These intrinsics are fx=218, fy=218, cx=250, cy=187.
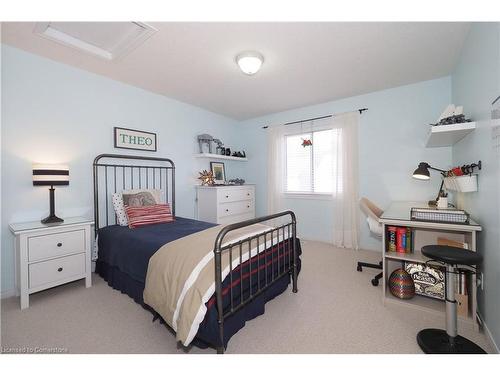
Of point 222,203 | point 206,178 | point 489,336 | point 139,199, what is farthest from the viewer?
point 206,178

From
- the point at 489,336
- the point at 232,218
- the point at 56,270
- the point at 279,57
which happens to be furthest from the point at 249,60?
the point at 489,336

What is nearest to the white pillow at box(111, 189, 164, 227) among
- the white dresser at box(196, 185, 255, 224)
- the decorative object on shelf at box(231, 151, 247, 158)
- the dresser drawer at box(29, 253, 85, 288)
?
the dresser drawer at box(29, 253, 85, 288)

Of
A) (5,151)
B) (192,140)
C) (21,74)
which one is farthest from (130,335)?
(192,140)

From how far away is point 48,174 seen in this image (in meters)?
2.22

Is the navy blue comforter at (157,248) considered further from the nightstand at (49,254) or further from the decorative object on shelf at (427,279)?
the decorative object on shelf at (427,279)

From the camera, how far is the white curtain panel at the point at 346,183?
3.62 metres

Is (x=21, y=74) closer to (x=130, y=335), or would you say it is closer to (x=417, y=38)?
(x=130, y=335)

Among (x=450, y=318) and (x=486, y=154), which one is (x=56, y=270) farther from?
(x=486, y=154)

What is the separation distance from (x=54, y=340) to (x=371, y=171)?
164 inches

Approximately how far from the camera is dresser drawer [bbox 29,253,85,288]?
203 cm

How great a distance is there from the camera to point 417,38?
212cm

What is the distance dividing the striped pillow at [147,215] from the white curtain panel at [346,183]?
8.97ft

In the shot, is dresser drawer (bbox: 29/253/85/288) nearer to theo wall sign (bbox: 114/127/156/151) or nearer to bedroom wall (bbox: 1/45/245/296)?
bedroom wall (bbox: 1/45/245/296)

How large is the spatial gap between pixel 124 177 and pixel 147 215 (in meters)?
0.84
